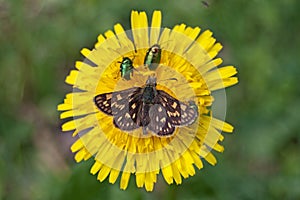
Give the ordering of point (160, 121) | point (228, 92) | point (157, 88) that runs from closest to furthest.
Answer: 1. point (160, 121)
2. point (157, 88)
3. point (228, 92)

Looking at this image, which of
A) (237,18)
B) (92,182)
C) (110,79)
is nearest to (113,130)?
(110,79)

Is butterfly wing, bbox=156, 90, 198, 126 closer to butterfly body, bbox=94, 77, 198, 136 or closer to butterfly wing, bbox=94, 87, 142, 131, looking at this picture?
butterfly body, bbox=94, 77, 198, 136

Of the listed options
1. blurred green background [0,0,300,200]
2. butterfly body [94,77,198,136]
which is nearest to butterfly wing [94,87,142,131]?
butterfly body [94,77,198,136]

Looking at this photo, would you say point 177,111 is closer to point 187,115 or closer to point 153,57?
point 187,115

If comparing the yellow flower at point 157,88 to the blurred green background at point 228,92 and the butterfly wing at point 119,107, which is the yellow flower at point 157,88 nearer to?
the butterfly wing at point 119,107

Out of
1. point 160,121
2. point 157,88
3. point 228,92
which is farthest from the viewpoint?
point 228,92

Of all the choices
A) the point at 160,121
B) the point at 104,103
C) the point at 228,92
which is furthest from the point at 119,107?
the point at 228,92

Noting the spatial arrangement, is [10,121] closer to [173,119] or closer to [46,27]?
[46,27]
